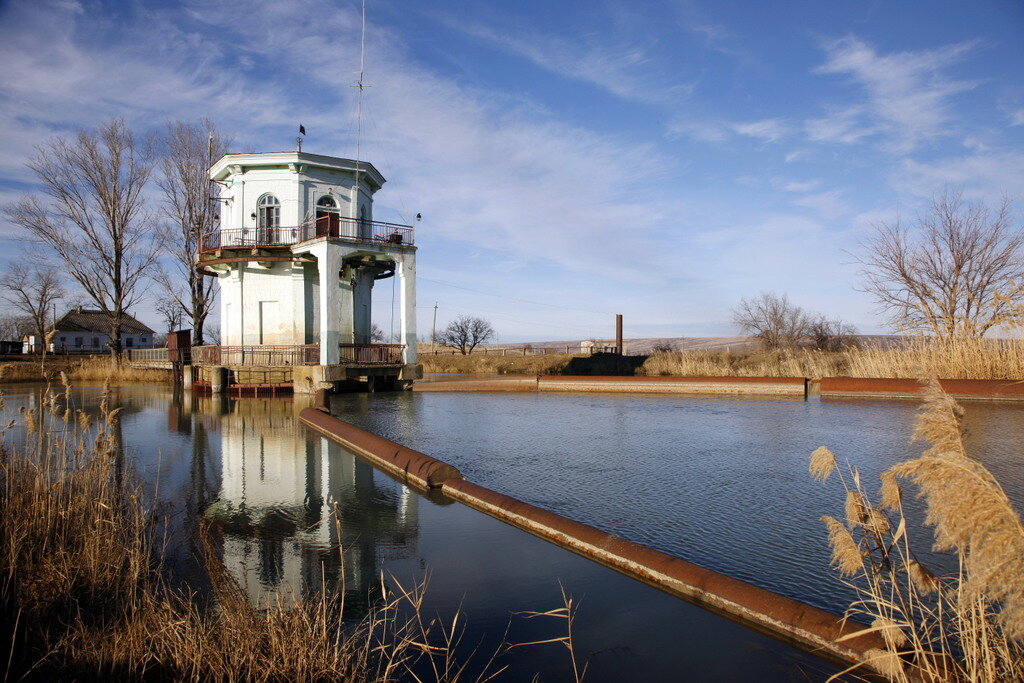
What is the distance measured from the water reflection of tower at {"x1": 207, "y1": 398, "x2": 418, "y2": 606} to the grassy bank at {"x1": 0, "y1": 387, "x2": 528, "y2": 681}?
401mm

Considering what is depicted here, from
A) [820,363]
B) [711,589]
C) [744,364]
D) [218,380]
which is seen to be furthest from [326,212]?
[711,589]

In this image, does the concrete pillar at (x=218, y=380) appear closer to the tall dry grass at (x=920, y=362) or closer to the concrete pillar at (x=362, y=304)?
the concrete pillar at (x=362, y=304)

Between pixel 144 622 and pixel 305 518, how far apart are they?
3.52m

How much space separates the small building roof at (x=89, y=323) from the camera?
74.1 metres

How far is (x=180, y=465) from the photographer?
987 centimetres

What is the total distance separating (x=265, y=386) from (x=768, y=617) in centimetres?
2387

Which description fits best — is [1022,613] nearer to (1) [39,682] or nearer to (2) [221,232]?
(1) [39,682]

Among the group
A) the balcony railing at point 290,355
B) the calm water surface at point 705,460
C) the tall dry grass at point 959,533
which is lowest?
the calm water surface at point 705,460

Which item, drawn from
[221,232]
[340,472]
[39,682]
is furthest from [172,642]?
[221,232]

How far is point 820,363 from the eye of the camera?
24.9 metres

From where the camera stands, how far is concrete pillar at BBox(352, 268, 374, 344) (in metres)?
28.1

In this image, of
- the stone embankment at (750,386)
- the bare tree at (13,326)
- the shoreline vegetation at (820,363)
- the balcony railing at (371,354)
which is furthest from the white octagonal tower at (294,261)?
the bare tree at (13,326)

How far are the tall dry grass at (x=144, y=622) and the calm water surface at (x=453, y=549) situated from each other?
259 millimetres

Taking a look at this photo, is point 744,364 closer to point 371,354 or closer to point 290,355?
point 371,354
